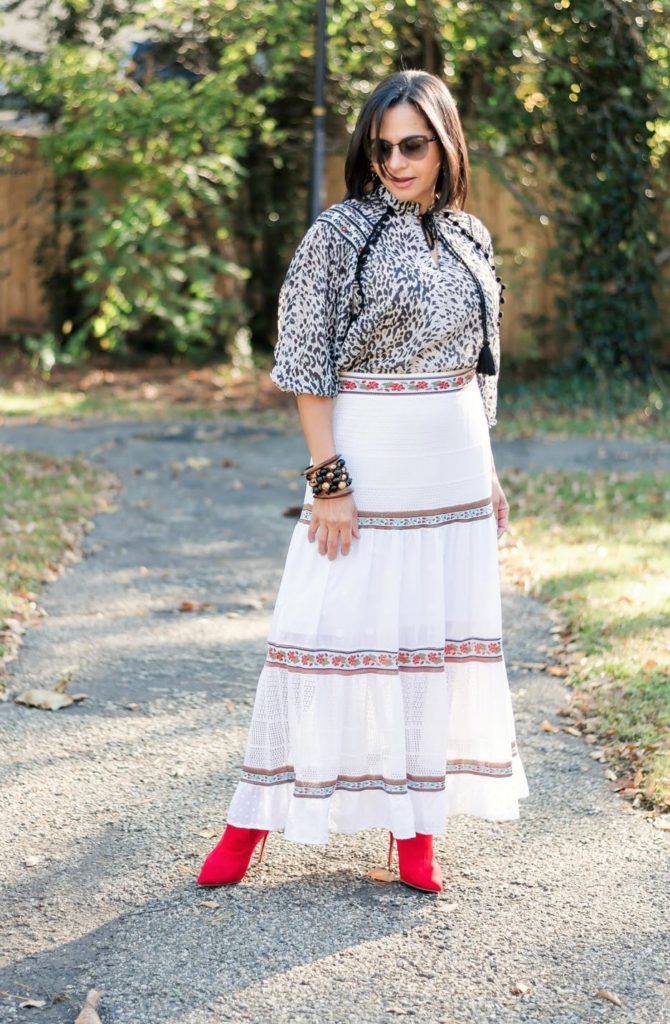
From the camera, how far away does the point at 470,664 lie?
10.0ft

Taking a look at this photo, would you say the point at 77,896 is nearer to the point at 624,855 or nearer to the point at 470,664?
the point at 470,664

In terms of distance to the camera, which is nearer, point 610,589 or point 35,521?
point 610,589

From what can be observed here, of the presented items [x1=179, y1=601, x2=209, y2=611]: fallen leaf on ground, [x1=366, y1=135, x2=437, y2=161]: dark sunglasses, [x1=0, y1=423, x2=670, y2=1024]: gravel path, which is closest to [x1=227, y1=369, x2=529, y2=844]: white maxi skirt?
[x1=0, y1=423, x2=670, y2=1024]: gravel path

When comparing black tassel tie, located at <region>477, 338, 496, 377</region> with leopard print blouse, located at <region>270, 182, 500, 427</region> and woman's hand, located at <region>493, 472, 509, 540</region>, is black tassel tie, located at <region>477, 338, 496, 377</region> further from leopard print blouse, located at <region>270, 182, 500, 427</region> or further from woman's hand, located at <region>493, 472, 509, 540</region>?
woman's hand, located at <region>493, 472, 509, 540</region>

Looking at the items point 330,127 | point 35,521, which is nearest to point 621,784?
point 35,521

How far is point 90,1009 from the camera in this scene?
2.55 m

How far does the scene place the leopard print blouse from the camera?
284 cm

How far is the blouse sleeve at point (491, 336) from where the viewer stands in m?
3.07

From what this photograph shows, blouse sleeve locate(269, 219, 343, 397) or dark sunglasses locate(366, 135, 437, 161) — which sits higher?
dark sunglasses locate(366, 135, 437, 161)

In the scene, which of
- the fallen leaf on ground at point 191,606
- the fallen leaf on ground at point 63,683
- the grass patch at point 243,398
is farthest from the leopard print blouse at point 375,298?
the grass patch at point 243,398

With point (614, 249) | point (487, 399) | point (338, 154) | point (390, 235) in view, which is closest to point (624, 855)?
point (487, 399)

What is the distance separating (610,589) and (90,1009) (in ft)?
12.1

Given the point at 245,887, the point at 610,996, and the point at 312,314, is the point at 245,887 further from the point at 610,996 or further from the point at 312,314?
the point at 312,314

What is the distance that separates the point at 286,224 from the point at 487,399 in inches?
431
